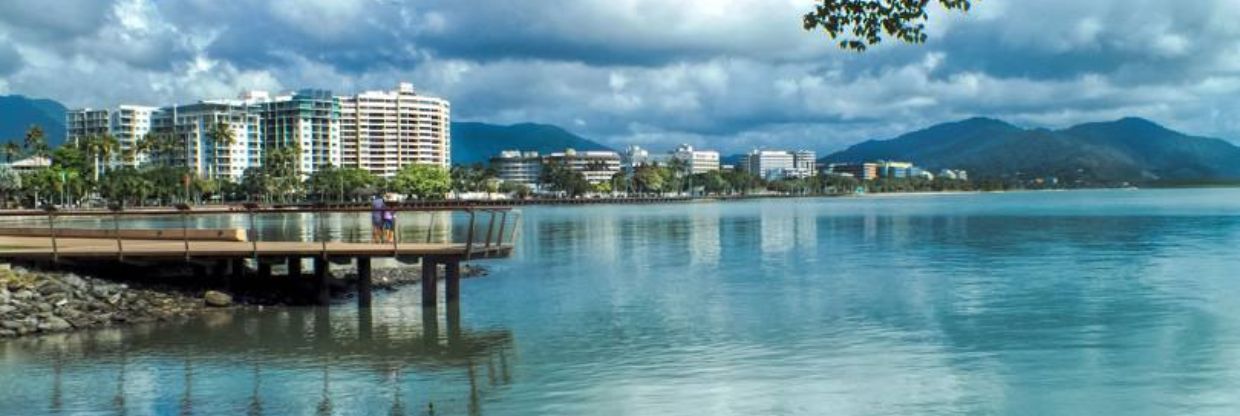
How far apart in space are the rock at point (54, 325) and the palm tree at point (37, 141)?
156m

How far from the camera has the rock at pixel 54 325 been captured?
2542cm

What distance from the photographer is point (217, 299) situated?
1179 inches

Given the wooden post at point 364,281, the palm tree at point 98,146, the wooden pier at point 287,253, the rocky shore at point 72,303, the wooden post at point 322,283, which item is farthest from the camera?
the palm tree at point 98,146

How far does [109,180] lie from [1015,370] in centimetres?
17784

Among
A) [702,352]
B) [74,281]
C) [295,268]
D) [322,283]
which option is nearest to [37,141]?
[295,268]

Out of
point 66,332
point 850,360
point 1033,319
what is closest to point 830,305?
point 1033,319

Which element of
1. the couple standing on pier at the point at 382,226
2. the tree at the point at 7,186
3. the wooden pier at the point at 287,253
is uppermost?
the tree at the point at 7,186

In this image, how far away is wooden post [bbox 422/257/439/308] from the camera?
29.6m

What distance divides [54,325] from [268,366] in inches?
297

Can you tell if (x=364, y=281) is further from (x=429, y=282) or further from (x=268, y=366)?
(x=268, y=366)

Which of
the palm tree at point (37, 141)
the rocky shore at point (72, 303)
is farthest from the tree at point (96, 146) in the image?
the rocky shore at point (72, 303)

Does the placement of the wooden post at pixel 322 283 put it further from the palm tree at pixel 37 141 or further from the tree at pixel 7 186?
the palm tree at pixel 37 141

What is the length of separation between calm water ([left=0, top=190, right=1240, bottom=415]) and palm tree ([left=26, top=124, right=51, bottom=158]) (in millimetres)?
148714

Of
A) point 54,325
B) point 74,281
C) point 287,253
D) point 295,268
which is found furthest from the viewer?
point 295,268
